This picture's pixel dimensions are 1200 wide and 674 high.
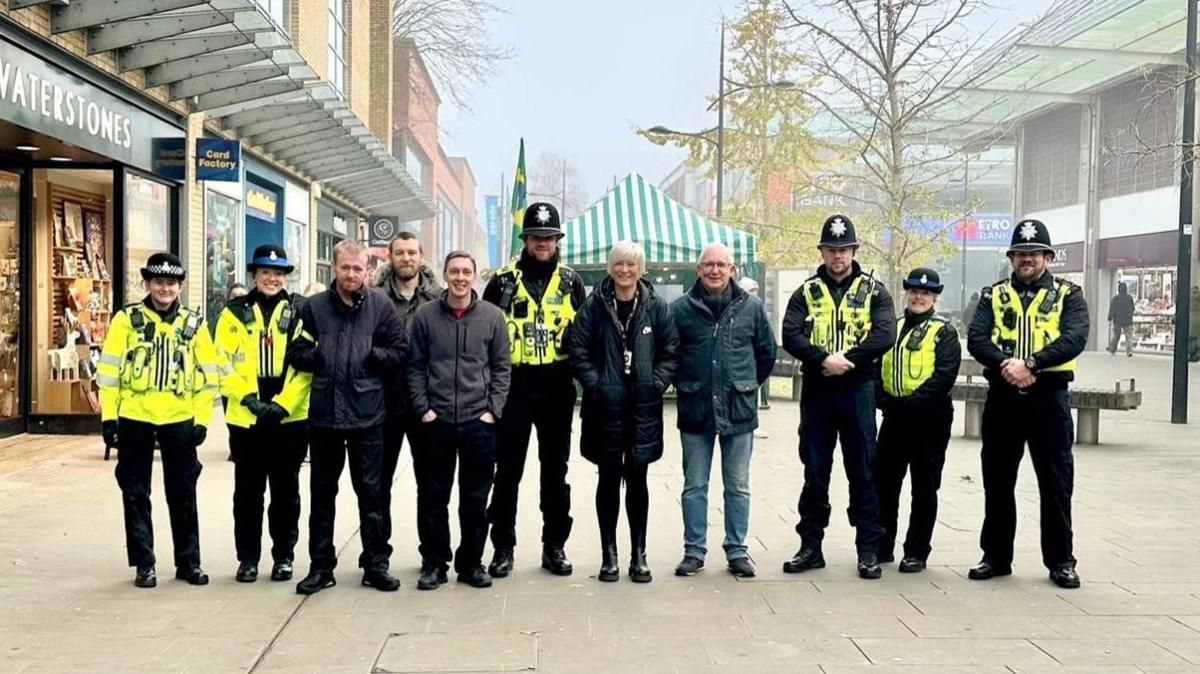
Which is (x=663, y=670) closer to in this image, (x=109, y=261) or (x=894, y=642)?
(x=894, y=642)

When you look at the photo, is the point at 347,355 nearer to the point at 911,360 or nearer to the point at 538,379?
the point at 538,379

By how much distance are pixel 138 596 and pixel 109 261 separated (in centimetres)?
815

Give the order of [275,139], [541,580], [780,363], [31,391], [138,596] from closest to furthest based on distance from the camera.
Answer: [138,596] < [541,580] < [31,391] < [275,139] < [780,363]

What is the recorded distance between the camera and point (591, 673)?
4.92m

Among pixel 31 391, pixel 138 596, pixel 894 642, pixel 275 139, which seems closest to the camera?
pixel 894 642

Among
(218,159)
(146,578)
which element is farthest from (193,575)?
(218,159)

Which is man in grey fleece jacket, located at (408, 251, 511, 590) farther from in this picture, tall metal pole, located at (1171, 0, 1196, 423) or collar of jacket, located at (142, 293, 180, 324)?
tall metal pole, located at (1171, 0, 1196, 423)

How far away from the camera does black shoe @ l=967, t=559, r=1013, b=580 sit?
6.66m

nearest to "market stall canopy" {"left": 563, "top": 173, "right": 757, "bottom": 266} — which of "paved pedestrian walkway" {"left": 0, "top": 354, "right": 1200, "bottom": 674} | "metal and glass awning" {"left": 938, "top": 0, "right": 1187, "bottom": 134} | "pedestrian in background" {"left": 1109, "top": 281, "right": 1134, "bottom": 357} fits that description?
"paved pedestrian walkway" {"left": 0, "top": 354, "right": 1200, "bottom": 674}

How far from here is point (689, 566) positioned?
673 centimetres

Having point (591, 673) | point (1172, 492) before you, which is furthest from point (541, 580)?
point (1172, 492)

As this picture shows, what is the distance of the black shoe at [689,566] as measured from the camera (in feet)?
22.0

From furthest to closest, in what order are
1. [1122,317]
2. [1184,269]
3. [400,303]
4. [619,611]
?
[1122,317], [1184,269], [400,303], [619,611]

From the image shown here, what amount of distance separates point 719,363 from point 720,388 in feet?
0.47
